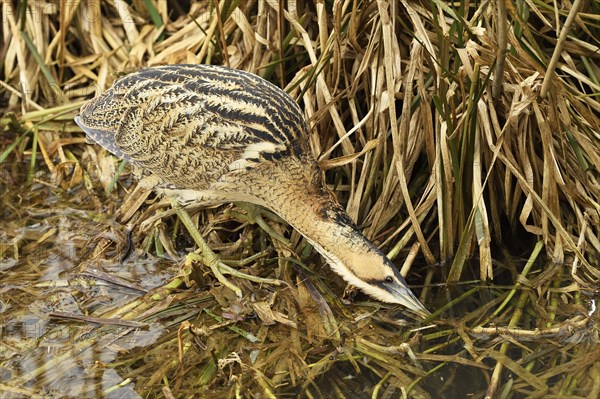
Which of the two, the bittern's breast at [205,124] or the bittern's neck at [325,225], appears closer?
the bittern's neck at [325,225]

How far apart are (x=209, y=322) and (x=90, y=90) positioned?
2118 mm

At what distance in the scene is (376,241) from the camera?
13.4ft

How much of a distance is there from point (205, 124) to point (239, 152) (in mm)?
200

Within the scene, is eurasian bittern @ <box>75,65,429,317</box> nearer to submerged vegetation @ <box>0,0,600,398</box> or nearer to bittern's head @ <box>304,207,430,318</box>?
bittern's head @ <box>304,207,430,318</box>

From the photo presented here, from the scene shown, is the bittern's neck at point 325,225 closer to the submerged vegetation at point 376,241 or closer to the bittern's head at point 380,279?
the bittern's head at point 380,279

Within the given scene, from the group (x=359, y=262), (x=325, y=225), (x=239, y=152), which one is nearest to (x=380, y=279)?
(x=359, y=262)

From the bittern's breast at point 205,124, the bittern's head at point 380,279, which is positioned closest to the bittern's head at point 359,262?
the bittern's head at point 380,279

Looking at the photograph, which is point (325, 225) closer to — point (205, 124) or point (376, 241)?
point (376, 241)

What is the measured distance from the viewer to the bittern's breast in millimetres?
3850

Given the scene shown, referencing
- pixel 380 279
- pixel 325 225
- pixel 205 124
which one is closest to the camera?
pixel 380 279

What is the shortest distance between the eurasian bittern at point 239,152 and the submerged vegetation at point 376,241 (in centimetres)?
23

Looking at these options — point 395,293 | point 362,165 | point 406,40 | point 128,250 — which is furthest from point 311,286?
point 406,40

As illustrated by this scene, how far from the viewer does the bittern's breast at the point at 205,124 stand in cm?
385

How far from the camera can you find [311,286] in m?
3.87
